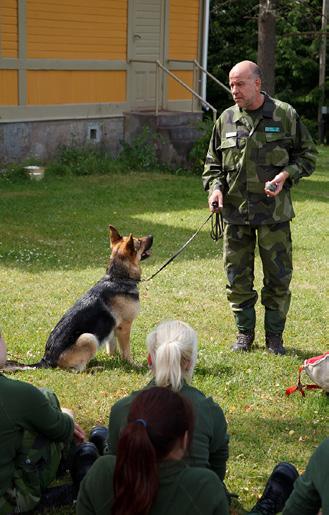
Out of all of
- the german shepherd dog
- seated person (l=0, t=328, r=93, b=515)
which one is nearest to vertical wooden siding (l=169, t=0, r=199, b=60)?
the german shepherd dog

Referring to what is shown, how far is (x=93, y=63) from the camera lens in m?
18.7

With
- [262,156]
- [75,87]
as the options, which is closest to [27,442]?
[262,156]

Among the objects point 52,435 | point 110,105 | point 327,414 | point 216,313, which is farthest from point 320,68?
point 52,435

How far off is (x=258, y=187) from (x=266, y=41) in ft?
45.3

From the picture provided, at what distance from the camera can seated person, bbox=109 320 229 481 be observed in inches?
153

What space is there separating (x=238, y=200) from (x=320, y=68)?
24.4 m

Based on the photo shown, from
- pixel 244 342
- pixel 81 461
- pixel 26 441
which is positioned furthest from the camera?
pixel 244 342

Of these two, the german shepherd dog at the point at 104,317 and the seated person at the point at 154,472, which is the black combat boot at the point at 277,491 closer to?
the seated person at the point at 154,472

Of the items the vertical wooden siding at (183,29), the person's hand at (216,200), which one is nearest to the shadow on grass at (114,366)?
the person's hand at (216,200)

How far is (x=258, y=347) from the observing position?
23.6 feet

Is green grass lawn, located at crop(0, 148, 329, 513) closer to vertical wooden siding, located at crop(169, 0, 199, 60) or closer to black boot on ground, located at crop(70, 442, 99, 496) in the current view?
black boot on ground, located at crop(70, 442, 99, 496)

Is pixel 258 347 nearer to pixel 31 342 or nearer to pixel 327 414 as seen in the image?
pixel 327 414

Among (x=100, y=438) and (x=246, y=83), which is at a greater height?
(x=246, y=83)

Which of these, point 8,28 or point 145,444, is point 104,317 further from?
point 8,28
